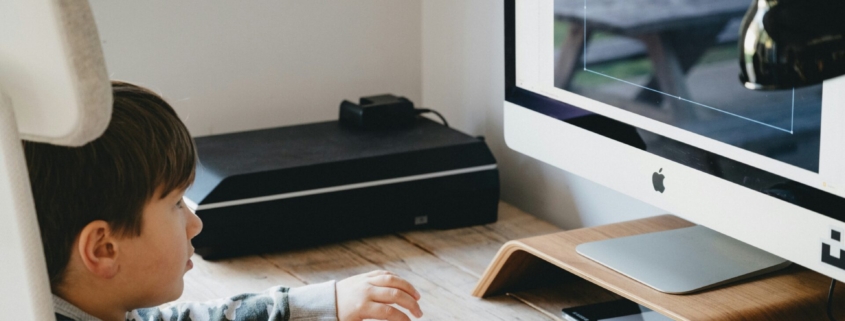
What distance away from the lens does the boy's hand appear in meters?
0.87

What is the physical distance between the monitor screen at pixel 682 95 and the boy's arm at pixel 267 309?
336 millimetres

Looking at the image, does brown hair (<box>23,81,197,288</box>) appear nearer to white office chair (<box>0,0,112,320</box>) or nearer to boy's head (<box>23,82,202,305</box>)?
boy's head (<box>23,82,202,305</box>)

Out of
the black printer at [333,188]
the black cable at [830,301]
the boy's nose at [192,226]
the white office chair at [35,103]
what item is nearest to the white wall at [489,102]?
the black printer at [333,188]

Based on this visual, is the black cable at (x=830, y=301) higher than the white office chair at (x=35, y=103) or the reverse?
the reverse

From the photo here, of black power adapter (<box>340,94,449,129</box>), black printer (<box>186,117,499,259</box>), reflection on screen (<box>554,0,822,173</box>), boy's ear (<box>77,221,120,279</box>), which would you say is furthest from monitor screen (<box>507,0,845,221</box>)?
boy's ear (<box>77,221,120,279</box>)

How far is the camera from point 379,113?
141 centimetres

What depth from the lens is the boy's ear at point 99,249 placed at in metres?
0.70

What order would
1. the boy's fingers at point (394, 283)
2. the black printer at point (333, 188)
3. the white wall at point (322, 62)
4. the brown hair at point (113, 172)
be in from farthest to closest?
the white wall at point (322, 62) → the black printer at point (333, 188) → the boy's fingers at point (394, 283) → the brown hair at point (113, 172)

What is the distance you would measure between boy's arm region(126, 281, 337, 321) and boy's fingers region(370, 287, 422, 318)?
0.05m

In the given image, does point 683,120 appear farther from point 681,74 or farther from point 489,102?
point 489,102

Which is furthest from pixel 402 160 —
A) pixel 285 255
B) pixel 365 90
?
pixel 365 90

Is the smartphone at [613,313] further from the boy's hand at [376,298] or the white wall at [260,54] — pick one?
the white wall at [260,54]

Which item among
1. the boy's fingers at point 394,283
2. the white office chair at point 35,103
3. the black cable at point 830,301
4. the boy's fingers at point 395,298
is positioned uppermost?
the white office chair at point 35,103

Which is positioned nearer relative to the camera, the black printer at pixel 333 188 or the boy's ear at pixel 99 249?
the boy's ear at pixel 99 249
